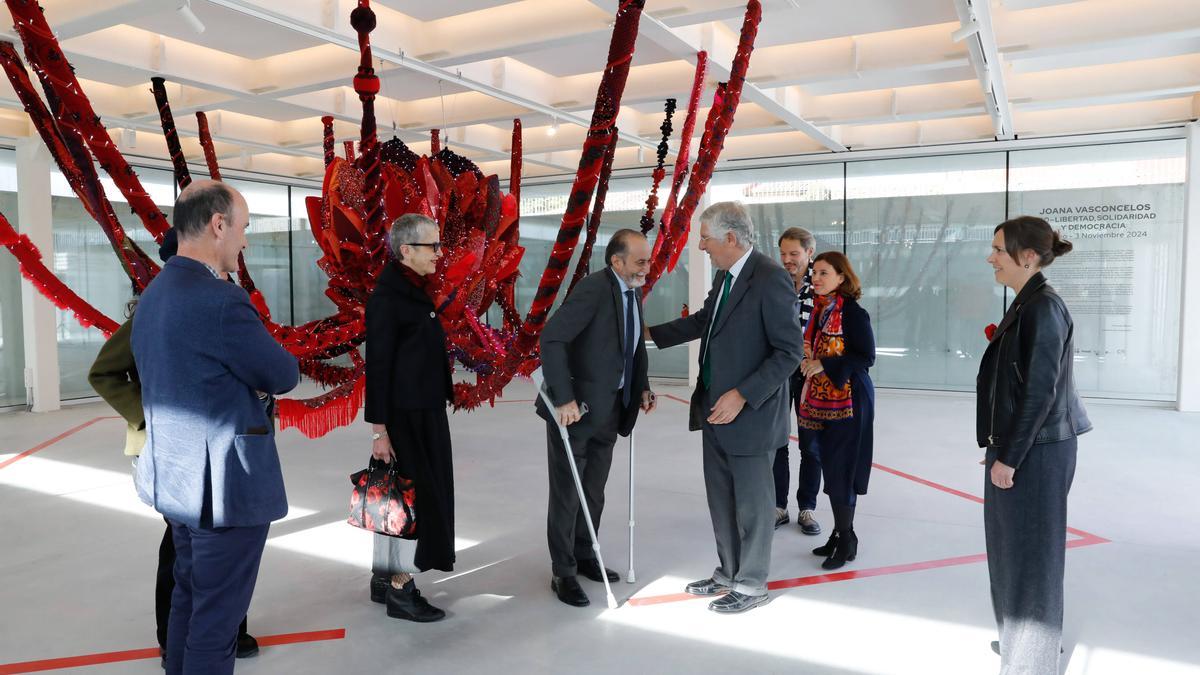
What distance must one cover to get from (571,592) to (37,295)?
7.46 metres

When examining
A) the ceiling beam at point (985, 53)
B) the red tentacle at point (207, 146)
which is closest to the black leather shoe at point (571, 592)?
the red tentacle at point (207, 146)

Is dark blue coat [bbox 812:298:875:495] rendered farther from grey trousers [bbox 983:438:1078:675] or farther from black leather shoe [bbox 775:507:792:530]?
grey trousers [bbox 983:438:1078:675]

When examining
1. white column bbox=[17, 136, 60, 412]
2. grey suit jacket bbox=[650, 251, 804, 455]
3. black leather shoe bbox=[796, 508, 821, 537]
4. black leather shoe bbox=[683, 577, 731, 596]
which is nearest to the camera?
grey suit jacket bbox=[650, 251, 804, 455]

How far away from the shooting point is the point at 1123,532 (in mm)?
3934

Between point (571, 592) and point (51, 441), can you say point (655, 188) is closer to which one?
point (571, 592)

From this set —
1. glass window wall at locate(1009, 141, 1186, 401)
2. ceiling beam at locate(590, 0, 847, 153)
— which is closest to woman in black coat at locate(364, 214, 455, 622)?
ceiling beam at locate(590, 0, 847, 153)

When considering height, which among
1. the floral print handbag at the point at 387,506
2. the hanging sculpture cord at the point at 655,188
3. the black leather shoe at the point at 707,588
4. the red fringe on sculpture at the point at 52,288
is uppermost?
the hanging sculpture cord at the point at 655,188

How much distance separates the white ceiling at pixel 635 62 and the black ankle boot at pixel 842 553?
111 inches

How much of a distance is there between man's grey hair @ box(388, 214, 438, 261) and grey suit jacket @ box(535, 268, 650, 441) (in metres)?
0.65

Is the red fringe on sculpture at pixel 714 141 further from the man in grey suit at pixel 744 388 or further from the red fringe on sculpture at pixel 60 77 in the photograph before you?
the red fringe on sculpture at pixel 60 77

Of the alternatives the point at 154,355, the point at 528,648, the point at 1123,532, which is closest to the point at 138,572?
the point at 528,648

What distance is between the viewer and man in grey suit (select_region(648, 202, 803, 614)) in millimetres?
2852

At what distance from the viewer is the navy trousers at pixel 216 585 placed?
1769 millimetres

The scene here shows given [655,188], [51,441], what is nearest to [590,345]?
[655,188]
